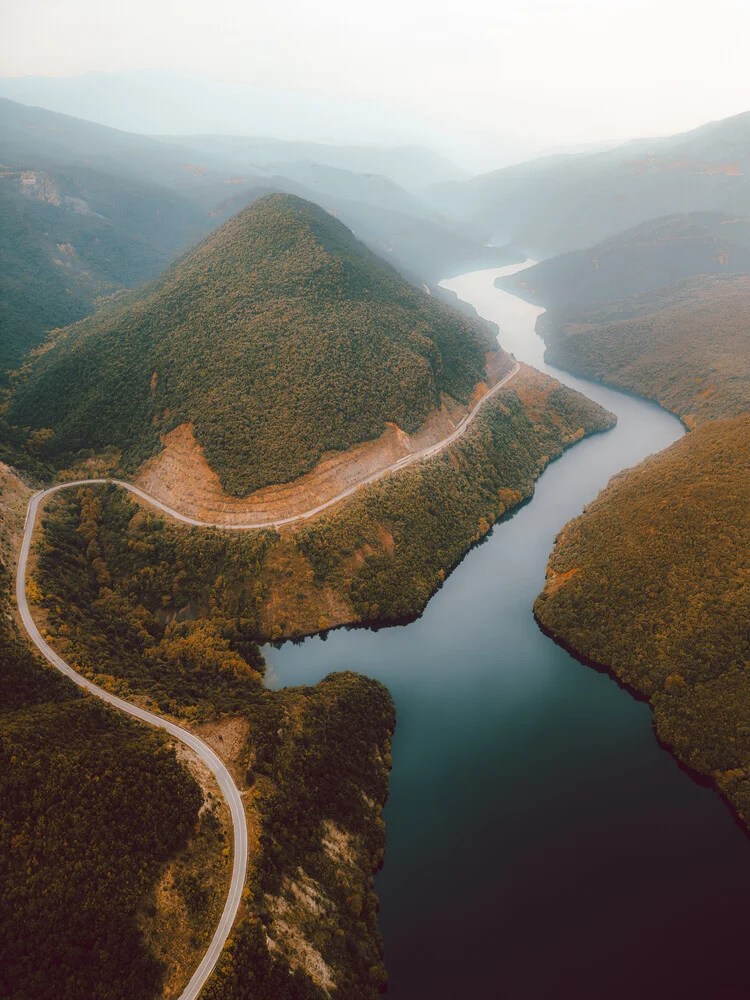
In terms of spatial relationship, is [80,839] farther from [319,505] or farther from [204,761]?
[319,505]

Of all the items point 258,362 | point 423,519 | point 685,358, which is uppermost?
point 258,362

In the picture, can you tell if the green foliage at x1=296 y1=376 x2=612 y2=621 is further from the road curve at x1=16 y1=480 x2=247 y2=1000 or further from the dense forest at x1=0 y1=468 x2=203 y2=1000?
the dense forest at x1=0 y1=468 x2=203 y2=1000

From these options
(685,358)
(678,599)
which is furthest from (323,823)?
(685,358)

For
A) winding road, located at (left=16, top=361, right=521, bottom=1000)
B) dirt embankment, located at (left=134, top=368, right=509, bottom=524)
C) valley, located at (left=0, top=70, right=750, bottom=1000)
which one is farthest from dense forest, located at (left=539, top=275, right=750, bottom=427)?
dirt embankment, located at (left=134, top=368, right=509, bottom=524)

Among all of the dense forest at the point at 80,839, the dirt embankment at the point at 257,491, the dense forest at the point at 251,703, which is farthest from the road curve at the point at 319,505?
the dense forest at the point at 80,839

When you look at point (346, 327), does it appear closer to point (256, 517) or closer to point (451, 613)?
point (256, 517)

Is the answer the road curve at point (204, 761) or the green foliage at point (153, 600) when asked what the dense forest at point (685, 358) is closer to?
the green foliage at point (153, 600)
